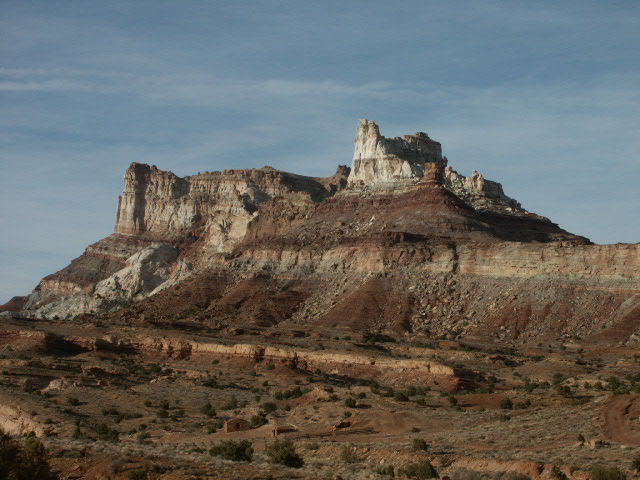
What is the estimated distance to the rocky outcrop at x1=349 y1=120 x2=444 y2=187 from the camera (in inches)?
4493

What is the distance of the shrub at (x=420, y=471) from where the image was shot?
28.6m

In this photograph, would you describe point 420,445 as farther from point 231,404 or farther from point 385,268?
point 385,268

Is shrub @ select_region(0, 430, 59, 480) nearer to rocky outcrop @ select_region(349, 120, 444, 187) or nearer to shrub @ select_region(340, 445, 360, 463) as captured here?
shrub @ select_region(340, 445, 360, 463)

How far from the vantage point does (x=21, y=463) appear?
1047 inches

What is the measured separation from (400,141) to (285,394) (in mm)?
76422

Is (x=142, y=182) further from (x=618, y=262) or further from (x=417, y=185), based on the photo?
(x=618, y=262)

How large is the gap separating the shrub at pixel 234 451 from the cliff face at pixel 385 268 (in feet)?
148

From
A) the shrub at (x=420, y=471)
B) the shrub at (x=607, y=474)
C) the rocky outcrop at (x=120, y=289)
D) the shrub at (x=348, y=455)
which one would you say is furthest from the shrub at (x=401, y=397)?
the rocky outcrop at (x=120, y=289)

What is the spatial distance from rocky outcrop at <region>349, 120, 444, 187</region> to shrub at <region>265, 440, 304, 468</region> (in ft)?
263

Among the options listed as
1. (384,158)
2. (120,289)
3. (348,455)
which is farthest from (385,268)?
(348,455)

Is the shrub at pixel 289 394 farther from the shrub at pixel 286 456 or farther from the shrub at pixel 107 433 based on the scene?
the shrub at pixel 286 456

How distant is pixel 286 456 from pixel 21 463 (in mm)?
8573

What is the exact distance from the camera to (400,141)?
12419 centimetres

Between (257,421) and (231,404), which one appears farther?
(231,404)
